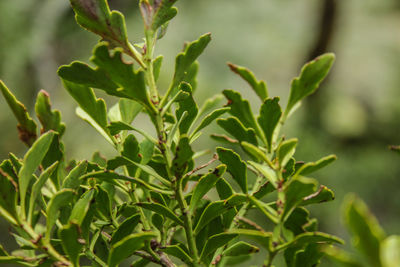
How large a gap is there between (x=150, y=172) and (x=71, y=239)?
0.06m

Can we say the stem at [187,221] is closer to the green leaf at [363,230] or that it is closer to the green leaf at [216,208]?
the green leaf at [216,208]

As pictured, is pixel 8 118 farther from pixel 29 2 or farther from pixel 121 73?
pixel 121 73

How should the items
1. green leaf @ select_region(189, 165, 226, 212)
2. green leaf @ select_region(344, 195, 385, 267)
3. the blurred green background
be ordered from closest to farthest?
green leaf @ select_region(344, 195, 385, 267) → green leaf @ select_region(189, 165, 226, 212) → the blurred green background

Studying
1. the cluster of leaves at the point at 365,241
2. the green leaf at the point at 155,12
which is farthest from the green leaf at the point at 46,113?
the cluster of leaves at the point at 365,241

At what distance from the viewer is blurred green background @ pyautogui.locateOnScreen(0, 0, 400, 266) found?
194 centimetres

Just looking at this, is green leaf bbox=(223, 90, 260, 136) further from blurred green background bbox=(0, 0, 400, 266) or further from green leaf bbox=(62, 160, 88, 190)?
blurred green background bbox=(0, 0, 400, 266)

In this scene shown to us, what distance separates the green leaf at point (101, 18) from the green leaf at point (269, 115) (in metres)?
0.10

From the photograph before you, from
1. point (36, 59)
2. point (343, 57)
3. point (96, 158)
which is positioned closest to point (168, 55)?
point (36, 59)

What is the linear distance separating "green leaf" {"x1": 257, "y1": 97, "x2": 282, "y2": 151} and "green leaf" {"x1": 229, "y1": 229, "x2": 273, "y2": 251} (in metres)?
0.09

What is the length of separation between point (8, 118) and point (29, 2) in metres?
0.67

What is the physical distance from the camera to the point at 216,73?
2266 mm

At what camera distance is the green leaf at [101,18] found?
20cm

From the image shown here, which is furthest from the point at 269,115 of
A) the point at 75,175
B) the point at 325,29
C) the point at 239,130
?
the point at 325,29

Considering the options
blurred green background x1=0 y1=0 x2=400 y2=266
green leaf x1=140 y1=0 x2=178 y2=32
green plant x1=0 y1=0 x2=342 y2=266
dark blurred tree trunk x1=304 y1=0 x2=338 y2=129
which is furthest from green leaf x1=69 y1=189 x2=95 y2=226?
dark blurred tree trunk x1=304 y1=0 x2=338 y2=129
